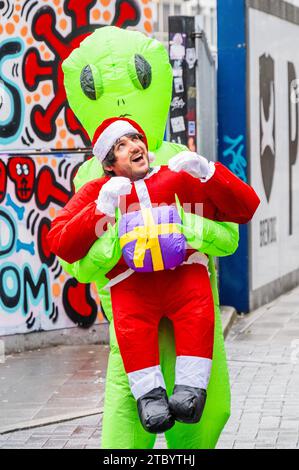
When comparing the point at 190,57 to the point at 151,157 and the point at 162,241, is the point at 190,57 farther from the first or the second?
the point at 162,241

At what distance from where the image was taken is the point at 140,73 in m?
5.61

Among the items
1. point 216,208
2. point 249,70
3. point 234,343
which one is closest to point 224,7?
point 249,70

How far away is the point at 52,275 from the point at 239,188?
5333mm

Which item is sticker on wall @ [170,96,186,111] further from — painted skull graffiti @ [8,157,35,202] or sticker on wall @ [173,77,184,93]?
painted skull graffiti @ [8,157,35,202]

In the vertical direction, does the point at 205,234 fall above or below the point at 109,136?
below

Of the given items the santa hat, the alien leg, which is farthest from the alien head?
the alien leg

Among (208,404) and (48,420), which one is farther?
(48,420)

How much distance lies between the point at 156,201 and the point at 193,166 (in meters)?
0.23

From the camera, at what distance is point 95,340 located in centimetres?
1028

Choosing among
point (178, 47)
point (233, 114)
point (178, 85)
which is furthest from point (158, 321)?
point (233, 114)

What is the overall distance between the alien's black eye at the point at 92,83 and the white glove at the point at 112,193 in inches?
29.9

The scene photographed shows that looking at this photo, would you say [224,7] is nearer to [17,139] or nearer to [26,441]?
[17,139]

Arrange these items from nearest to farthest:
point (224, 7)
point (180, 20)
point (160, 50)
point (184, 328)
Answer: point (184, 328) < point (160, 50) < point (180, 20) < point (224, 7)

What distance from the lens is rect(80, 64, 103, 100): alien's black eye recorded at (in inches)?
219
